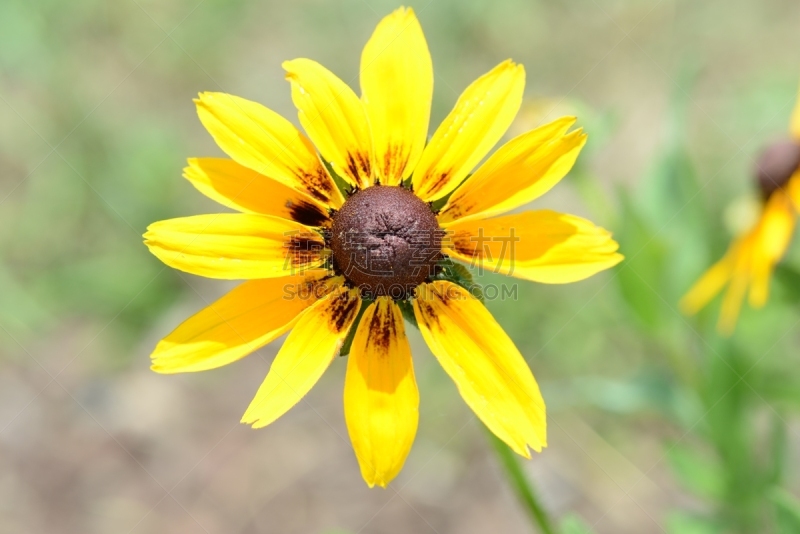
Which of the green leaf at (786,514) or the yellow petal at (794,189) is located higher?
the yellow petal at (794,189)

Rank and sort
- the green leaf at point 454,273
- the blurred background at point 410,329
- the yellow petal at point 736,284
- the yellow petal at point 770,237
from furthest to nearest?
the blurred background at point 410,329
the yellow petal at point 736,284
the yellow petal at point 770,237
the green leaf at point 454,273

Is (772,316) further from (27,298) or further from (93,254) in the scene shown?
(27,298)

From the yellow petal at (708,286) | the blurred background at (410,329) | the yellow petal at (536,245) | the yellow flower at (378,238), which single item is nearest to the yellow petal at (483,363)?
the yellow flower at (378,238)

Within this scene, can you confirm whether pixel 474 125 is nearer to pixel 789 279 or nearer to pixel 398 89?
pixel 398 89

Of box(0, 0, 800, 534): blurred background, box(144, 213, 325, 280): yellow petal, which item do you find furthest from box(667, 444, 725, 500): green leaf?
box(144, 213, 325, 280): yellow petal

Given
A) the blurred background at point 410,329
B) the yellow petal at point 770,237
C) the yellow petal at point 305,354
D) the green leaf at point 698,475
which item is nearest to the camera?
the yellow petal at point 305,354

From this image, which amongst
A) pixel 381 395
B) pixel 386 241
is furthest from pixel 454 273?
pixel 381 395

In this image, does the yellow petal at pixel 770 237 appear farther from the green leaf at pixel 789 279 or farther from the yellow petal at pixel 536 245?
the yellow petal at pixel 536 245
